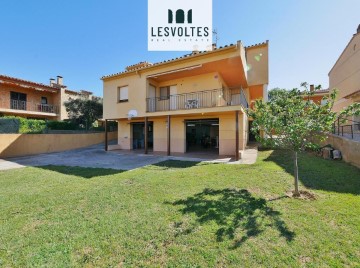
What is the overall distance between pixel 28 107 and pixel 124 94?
52.0ft

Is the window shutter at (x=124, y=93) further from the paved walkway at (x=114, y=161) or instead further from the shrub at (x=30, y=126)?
the shrub at (x=30, y=126)

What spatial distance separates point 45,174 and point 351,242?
9.93m

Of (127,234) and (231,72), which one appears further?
(231,72)

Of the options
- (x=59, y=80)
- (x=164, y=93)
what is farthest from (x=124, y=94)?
(x=59, y=80)

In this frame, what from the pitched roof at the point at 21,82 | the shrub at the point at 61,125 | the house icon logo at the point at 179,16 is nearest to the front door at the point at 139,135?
the shrub at the point at 61,125

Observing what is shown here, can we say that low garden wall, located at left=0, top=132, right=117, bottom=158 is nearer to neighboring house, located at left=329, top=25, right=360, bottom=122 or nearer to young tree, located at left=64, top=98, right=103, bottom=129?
young tree, located at left=64, top=98, right=103, bottom=129

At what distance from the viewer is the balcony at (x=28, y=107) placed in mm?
20562

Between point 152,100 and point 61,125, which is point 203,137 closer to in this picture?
point 152,100

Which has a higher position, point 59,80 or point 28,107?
point 59,80

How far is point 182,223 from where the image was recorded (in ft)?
12.3

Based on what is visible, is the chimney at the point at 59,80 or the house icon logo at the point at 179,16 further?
the chimney at the point at 59,80

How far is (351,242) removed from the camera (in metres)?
3.07

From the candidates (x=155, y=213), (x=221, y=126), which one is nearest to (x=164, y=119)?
(x=221, y=126)

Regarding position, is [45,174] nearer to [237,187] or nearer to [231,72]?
[237,187]
